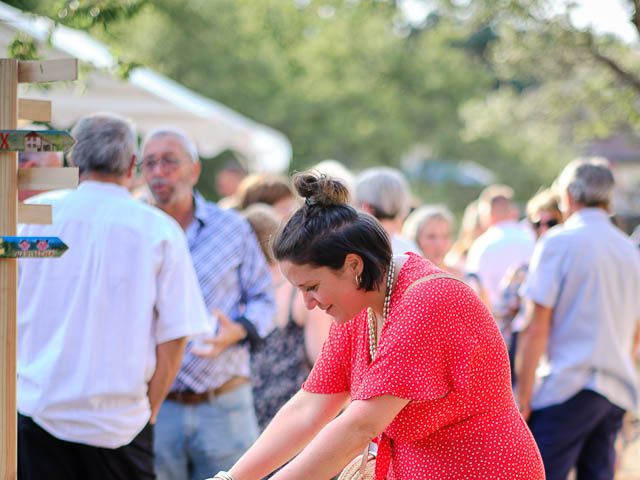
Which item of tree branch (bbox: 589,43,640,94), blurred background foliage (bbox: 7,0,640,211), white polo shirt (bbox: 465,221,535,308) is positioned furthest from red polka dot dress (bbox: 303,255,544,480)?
blurred background foliage (bbox: 7,0,640,211)

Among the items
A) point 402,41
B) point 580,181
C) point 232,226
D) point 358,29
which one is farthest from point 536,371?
point 402,41

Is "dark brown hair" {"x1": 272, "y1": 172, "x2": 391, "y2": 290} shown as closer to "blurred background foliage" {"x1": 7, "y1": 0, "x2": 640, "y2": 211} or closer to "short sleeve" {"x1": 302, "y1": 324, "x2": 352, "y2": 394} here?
"short sleeve" {"x1": 302, "y1": 324, "x2": 352, "y2": 394}

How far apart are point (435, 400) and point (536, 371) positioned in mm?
2505

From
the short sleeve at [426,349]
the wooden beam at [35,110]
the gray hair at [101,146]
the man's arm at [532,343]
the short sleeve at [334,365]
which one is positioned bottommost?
the man's arm at [532,343]

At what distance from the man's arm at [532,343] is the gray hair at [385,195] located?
76cm

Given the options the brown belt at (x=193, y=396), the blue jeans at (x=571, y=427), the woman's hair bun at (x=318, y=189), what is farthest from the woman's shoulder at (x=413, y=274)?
the blue jeans at (x=571, y=427)

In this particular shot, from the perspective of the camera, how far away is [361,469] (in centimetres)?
269

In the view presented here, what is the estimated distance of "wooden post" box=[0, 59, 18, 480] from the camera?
2504 mm

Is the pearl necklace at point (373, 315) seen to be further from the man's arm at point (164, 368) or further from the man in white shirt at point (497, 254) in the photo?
the man in white shirt at point (497, 254)

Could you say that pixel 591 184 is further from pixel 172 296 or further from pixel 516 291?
pixel 172 296

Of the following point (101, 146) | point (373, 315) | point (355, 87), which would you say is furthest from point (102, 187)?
point (355, 87)

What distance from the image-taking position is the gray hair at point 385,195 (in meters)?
4.78

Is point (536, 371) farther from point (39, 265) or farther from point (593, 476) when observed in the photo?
point (39, 265)

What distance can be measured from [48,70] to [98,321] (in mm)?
1217
